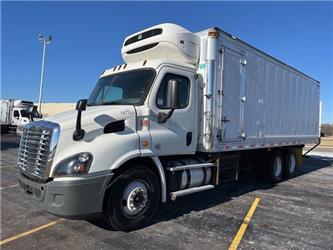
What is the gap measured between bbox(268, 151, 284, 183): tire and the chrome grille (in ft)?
23.8

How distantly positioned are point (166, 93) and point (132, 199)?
6.63 ft

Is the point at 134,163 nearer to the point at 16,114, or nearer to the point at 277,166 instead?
the point at 277,166

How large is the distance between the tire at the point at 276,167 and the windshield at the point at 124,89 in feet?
19.0

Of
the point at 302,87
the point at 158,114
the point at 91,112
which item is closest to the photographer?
the point at 91,112

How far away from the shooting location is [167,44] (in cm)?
666

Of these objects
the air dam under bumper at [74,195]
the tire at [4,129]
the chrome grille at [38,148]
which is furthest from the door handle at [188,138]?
the tire at [4,129]

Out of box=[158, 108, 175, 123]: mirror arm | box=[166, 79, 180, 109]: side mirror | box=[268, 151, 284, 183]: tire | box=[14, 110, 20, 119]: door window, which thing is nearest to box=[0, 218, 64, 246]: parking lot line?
box=[158, 108, 175, 123]: mirror arm

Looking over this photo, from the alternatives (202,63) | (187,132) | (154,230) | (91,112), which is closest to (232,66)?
(202,63)

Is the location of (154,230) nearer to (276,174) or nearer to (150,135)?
(150,135)

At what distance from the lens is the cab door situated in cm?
593

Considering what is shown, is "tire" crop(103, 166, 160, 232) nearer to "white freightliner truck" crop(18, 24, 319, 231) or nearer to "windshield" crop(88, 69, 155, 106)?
"white freightliner truck" crop(18, 24, 319, 231)

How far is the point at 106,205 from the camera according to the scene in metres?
5.11

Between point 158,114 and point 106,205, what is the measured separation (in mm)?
1880

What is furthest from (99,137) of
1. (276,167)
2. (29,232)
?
(276,167)
